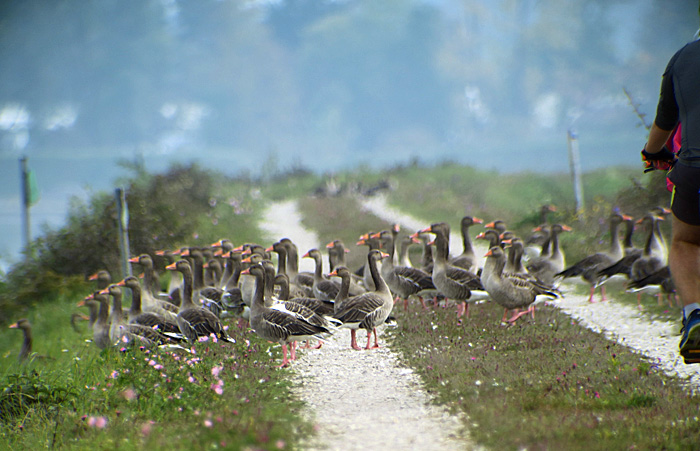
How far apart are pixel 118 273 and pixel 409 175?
33.9 m

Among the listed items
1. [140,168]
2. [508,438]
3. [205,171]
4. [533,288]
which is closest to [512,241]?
[533,288]

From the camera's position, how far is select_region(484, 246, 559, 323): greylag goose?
1080 cm

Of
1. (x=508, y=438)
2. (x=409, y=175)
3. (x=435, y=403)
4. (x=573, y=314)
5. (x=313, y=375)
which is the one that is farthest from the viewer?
(x=409, y=175)

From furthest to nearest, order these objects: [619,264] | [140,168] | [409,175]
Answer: [409,175] → [140,168] → [619,264]

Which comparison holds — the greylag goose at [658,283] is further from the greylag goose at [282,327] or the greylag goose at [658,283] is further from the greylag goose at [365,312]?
the greylag goose at [282,327]

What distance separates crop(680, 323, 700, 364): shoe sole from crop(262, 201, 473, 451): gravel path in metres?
2.10

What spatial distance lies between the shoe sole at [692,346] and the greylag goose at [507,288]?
5139 millimetres

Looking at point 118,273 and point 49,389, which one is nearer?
point 49,389

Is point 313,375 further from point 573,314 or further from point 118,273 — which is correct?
point 118,273

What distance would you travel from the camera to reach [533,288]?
11070 millimetres

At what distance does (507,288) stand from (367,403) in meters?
4.65

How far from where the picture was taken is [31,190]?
23047 mm

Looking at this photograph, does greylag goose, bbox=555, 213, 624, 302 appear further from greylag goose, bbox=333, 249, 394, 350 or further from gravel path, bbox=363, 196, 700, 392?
greylag goose, bbox=333, 249, 394, 350

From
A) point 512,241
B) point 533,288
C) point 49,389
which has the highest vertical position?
→ point 512,241
